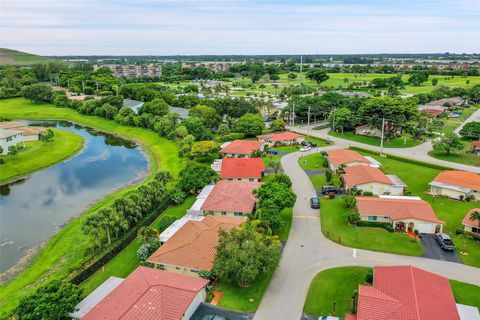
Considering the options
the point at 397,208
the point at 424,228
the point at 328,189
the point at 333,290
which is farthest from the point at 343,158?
the point at 333,290

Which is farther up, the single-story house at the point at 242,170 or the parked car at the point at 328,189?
the single-story house at the point at 242,170

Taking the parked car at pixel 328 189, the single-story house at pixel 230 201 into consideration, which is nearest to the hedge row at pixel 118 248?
the single-story house at pixel 230 201

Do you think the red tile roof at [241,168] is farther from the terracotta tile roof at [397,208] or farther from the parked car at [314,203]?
the terracotta tile roof at [397,208]

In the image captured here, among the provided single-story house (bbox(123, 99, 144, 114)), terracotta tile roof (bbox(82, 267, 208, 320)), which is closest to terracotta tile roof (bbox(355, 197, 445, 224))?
terracotta tile roof (bbox(82, 267, 208, 320))

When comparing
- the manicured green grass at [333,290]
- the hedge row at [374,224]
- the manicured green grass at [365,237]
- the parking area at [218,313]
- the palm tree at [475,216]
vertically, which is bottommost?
the parking area at [218,313]

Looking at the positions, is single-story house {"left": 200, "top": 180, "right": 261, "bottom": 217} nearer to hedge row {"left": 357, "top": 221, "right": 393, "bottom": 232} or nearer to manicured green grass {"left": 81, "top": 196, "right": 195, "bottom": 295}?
manicured green grass {"left": 81, "top": 196, "right": 195, "bottom": 295}
